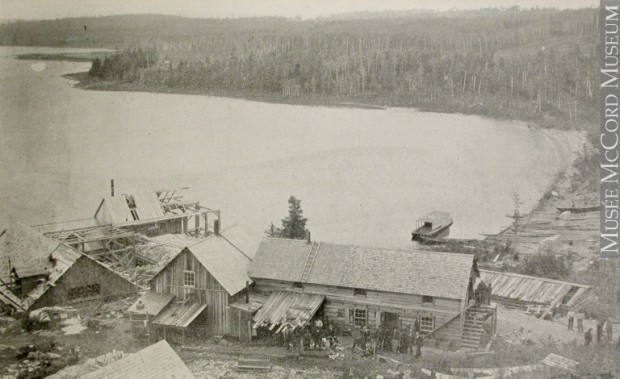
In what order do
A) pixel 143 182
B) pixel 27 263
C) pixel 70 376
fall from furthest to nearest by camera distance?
1. pixel 143 182
2. pixel 27 263
3. pixel 70 376

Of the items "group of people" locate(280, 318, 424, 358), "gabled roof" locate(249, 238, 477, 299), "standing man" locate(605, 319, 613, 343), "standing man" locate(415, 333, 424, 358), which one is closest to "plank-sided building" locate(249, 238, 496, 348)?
"gabled roof" locate(249, 238, 477, 299)

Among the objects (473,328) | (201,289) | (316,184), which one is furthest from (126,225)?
(473,328)

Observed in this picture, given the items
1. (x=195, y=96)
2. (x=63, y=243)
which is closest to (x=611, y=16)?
(x=195, y=96)

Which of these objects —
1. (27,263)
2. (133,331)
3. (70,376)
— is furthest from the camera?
(27,263)

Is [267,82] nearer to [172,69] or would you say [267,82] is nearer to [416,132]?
[172,69]

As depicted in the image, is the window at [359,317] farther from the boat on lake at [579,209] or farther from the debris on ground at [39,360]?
the boat on lake at [579,209]

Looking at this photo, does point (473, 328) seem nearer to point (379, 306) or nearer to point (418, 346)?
point (418, 346)

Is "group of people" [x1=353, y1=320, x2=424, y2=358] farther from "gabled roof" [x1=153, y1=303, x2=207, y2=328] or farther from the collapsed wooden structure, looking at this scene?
the collapsed wooden structure
